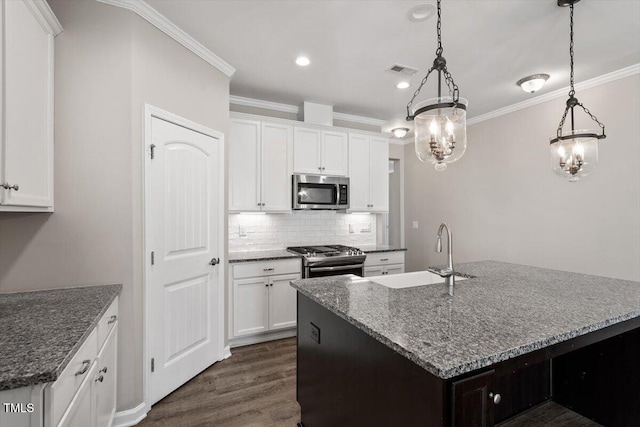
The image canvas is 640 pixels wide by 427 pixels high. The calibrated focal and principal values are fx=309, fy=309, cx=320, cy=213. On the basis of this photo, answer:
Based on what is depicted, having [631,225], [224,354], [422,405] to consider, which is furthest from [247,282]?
[631,225]

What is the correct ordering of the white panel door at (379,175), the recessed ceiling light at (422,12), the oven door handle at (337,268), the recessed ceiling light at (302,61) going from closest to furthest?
the recessed ceiling light at (422,12) < the recessed ceiling light at (302,61) < the oven door handle at (337,268) < the white panel door at (379,175)

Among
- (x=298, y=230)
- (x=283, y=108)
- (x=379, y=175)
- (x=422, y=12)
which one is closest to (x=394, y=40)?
(x=422, y=12)

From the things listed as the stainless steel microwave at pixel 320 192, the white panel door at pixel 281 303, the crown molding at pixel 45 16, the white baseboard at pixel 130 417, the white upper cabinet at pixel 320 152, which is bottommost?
the white baseboard at pixel 130 417

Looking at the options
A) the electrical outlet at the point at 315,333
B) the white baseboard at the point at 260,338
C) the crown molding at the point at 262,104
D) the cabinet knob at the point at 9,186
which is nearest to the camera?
the cabinet knob at the point at 9,186

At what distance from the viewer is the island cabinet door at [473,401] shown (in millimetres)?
921

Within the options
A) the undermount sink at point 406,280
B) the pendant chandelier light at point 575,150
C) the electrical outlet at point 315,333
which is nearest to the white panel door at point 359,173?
the undermount sink at point 406,280

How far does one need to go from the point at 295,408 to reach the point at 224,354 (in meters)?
1.04

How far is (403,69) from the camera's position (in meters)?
2.98

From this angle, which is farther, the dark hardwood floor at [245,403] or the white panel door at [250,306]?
the white panel door at [250,306]

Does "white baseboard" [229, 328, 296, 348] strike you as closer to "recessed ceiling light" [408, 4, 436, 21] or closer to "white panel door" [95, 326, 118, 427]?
"white panel door" [95, 326, 118, 427]

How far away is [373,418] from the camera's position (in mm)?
1261

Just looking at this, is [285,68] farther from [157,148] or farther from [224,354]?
[224,354]

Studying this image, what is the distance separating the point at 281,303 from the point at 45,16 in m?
2.84

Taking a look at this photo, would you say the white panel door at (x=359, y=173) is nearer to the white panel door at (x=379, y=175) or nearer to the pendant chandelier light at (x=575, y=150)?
the white panel door at (x=379, y=175)
